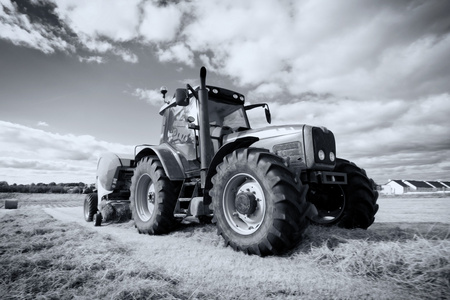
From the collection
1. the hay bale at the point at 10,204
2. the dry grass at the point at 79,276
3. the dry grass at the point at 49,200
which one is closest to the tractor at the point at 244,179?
the dry grass at the point at 79,276

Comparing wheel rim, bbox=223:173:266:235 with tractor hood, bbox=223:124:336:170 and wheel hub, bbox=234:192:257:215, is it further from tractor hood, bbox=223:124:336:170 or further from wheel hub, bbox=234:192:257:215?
tractor hood, bbox=223:124:336:170

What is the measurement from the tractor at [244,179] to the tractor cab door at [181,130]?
0.02 metres

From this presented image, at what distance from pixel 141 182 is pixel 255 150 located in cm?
332

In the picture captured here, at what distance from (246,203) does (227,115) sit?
97.1 inches

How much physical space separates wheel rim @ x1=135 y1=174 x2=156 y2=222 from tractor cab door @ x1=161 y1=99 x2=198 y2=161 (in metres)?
0.95

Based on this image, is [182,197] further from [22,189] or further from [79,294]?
[22,189]

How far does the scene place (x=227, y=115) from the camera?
544 cm

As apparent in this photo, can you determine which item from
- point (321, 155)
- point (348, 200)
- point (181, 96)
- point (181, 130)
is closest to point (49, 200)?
point (181, 130)

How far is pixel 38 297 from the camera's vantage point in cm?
176

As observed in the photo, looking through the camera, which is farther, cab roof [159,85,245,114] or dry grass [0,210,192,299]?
cab roof [159,85,245,114]

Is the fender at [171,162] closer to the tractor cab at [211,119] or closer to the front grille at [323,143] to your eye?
the tractor cab at [211,119]

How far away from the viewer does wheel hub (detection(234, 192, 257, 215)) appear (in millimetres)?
3355

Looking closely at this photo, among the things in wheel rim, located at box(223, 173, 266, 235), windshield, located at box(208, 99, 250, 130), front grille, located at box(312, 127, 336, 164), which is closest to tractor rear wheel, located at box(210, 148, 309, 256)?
wheel rim, located at box(223, 173, 266, 235)

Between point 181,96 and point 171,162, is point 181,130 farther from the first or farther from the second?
point 181,96
